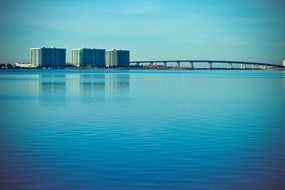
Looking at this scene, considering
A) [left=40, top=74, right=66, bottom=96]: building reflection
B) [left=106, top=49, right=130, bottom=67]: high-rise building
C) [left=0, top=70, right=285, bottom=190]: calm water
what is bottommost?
[left=0, top=70, right=285, bottom=190]: calm water

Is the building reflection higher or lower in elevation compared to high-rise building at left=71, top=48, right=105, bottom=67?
lower

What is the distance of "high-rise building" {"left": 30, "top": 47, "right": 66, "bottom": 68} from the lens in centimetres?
18900

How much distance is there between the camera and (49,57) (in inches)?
7490

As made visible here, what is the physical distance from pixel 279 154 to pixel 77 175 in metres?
4.76

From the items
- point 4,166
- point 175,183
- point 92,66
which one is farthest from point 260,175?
point 92,66

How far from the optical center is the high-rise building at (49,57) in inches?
7441

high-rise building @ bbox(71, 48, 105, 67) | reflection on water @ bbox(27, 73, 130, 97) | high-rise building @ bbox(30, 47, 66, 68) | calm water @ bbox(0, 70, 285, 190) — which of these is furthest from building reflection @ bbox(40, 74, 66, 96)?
high-rise building @ bbox(71, 48, 105, 67)

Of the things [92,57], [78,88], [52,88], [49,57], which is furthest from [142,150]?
[92,57]

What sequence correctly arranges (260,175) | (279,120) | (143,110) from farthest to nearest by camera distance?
(143,110), (279,120), (260,175)

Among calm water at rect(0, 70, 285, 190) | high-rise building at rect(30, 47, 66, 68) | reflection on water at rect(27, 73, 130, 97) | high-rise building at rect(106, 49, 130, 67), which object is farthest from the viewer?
high-rise building at rect(106, 49, 130, 67)

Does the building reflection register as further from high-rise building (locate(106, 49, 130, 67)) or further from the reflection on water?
high-rise building (locate(106, 49, 130, 67))

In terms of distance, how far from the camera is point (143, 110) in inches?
818

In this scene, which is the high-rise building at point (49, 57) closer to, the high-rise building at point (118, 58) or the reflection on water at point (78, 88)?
the high-rise building at point (118, 58)

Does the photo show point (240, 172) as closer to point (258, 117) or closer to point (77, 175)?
point (77, 175)
